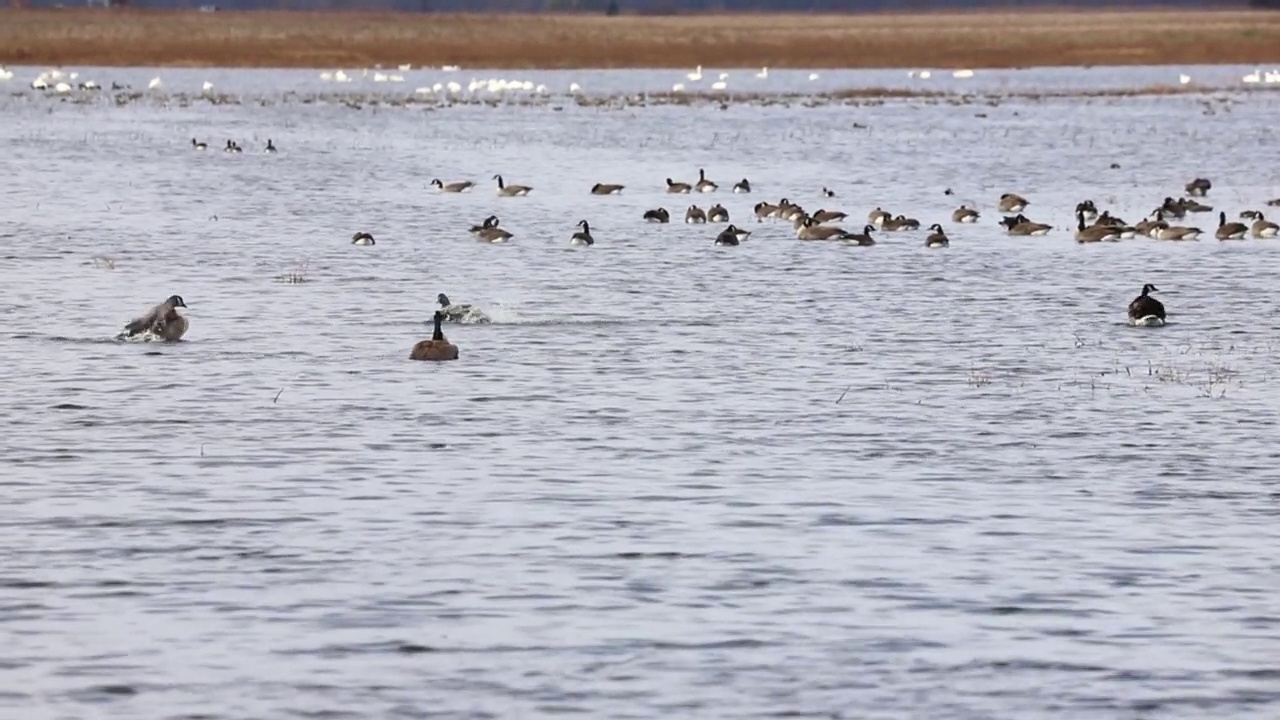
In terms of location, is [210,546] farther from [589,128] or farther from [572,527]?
[589,128]

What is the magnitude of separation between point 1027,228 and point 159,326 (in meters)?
17.6

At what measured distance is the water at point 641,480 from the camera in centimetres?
1138

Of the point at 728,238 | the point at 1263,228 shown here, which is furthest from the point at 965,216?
the point at 728,238

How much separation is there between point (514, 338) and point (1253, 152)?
40.0m

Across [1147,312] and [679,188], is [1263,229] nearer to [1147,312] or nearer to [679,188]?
[1147,312]

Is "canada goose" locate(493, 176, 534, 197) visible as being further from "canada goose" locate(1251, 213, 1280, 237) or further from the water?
"canada goose" locate(1251, 213, 1280, 237)

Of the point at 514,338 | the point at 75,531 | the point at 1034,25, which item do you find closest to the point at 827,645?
the point at 75,531

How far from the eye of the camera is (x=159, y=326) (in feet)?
78.0

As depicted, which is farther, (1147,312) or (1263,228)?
(1263,228)

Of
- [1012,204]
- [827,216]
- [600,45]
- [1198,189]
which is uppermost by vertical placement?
[600,45]

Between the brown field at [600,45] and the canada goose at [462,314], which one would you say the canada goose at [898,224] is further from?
the brown field at [600,45]

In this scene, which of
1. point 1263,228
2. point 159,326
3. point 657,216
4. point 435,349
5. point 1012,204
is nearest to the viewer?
point 435,349

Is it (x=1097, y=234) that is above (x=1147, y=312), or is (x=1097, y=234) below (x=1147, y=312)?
above

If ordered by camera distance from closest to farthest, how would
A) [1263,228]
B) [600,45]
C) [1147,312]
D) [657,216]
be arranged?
[1147,312]
[1263,228]
[657,216]
[600,45]
